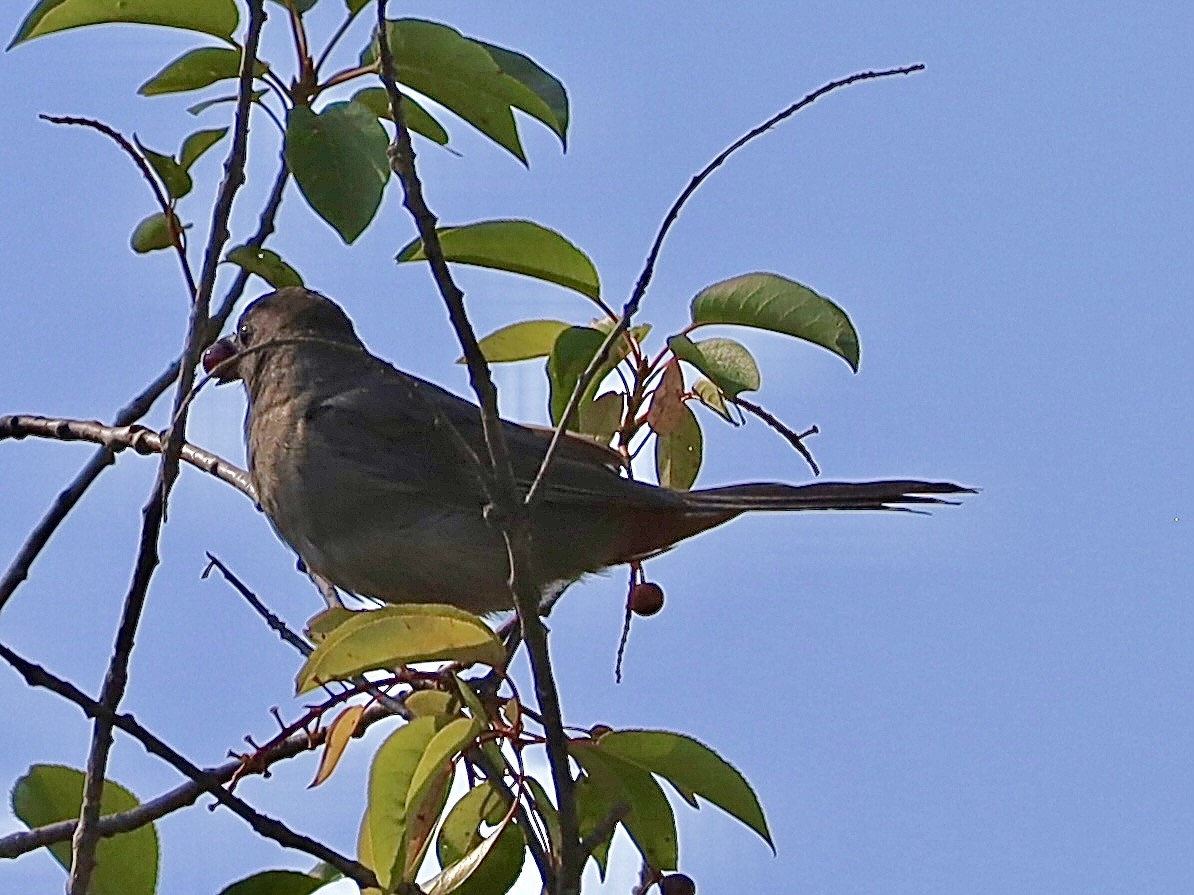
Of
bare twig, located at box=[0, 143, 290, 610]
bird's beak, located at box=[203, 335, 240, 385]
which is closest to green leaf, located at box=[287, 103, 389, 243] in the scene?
bare twig, located at box=[0, 143, 290, 610]

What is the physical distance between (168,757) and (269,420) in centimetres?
208

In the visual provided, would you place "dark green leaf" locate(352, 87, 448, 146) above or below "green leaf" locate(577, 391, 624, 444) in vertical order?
above

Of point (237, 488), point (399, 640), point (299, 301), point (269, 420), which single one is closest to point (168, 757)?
point (399, 640)

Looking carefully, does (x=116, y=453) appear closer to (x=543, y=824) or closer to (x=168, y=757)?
(x=168, y=757)

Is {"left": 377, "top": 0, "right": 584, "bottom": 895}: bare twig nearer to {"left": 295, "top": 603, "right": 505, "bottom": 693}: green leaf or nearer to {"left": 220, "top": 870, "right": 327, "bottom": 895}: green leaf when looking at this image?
{"left": 295, "top": 603, "right": 505, "bottom": 693}: green leaf

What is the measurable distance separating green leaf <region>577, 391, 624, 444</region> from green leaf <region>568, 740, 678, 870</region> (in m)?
0.90

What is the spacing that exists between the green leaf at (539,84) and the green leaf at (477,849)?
50.6 inches

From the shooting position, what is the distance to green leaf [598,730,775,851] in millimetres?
2510

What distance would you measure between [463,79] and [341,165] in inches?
14.5

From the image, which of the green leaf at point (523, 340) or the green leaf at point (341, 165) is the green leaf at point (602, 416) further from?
the green leaf at point (341, 165)

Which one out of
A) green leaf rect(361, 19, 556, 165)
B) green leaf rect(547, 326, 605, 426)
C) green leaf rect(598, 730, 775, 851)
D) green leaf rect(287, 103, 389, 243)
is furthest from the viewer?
green leaf rect(361, 19, 556, 165)

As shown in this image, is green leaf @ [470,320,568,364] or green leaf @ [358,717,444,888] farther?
green leaf @ [470,320,568,364]

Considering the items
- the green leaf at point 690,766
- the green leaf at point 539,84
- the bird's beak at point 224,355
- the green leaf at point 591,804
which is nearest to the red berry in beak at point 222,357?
the bird's beak at point 224,355

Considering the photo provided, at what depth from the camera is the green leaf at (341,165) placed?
2.97 metres
